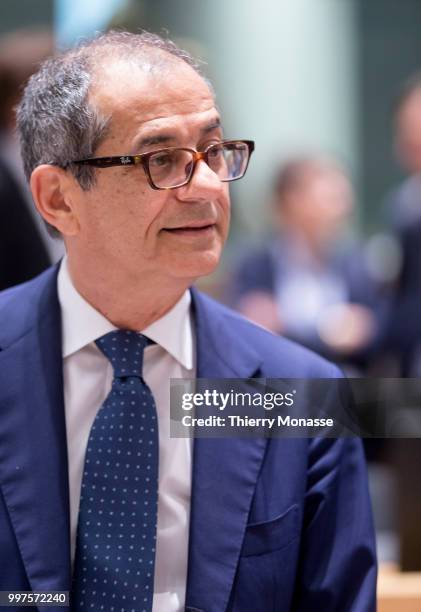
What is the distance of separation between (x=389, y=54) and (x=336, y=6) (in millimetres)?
720

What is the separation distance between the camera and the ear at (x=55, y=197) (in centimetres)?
157

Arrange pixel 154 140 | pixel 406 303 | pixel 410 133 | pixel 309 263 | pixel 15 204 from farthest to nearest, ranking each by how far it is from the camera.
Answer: pixel 309 263 < pixel 410 133 < pixel 406 303 < pixel 15 204 < pixel 154 140

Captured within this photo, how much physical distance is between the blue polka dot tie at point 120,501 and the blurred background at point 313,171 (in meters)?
0.48

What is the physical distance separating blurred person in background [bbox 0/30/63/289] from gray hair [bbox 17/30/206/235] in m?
0.68

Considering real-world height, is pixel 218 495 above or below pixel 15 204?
below

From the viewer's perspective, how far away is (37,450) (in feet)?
4.88

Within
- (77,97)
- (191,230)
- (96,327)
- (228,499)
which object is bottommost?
(228,499)

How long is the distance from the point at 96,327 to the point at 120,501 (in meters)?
0.28

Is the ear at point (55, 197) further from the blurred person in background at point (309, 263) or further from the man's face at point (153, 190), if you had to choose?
the blurred person in background at point (309, 263)

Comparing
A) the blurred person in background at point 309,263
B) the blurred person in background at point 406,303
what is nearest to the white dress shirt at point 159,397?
the blurred person in background at point 406,303

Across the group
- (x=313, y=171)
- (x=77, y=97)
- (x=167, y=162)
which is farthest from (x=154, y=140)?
(x=313, y=171)

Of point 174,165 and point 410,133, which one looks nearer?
point 174,165

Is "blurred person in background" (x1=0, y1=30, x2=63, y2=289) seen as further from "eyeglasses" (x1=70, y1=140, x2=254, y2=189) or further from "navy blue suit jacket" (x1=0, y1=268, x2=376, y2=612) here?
"eyeglasses" (x1=70, y1=140, x2=254, y2=189)

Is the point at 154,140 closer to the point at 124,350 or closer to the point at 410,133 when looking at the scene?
the point at 124,350
